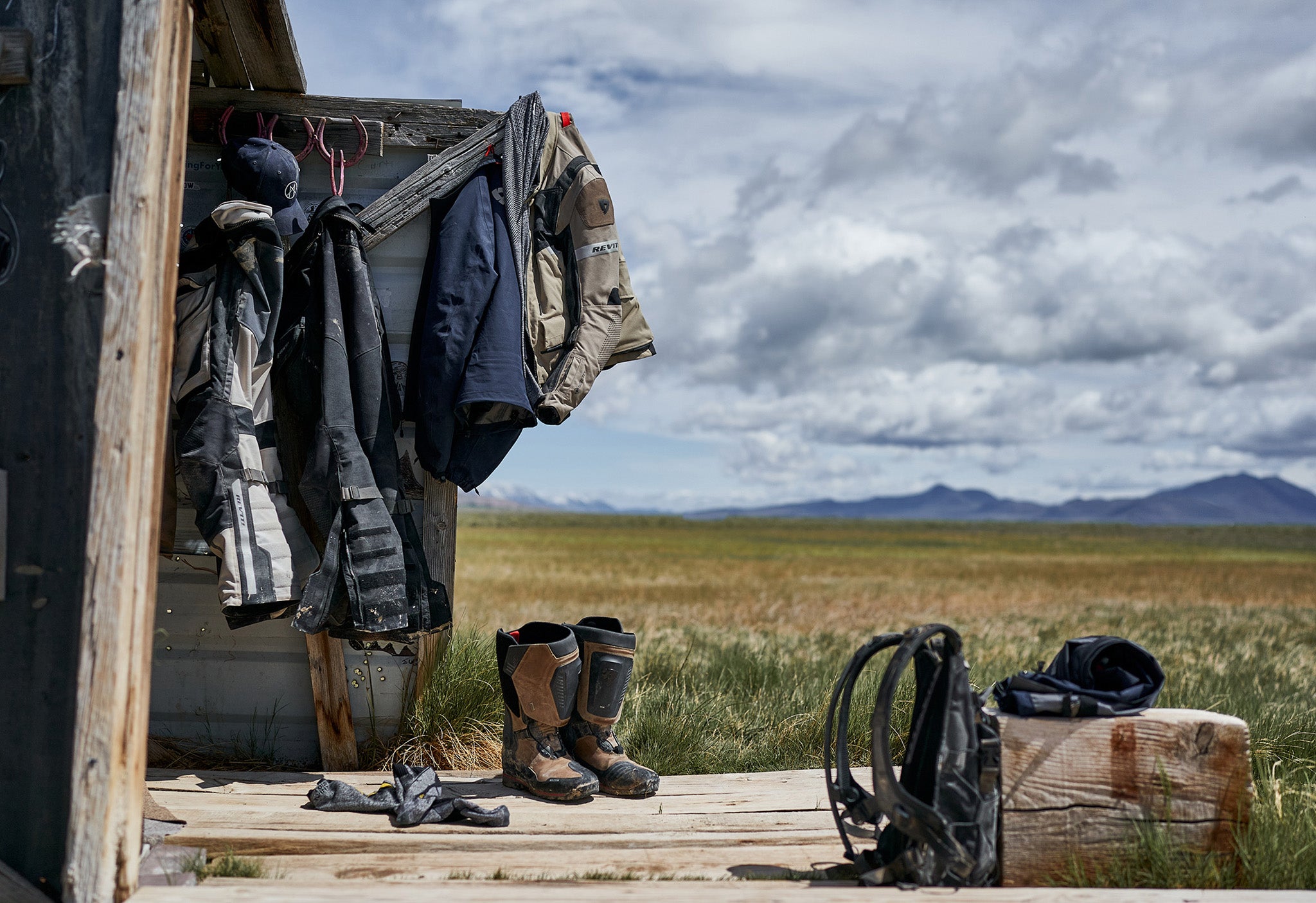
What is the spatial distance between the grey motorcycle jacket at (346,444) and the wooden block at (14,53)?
122cm

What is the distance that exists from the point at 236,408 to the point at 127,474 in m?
1.04

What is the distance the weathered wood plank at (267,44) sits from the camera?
3988 millimetres

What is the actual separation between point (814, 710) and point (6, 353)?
12.8 feet

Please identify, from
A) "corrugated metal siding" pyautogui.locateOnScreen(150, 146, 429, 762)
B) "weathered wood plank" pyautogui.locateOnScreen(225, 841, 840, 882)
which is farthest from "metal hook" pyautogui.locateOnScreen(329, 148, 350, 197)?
"weathered wood plank" pyautogui.locateOnScreen(225, 841, 840, 882)

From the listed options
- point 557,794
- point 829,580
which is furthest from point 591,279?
point 829,580

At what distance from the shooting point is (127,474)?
8.70 feet

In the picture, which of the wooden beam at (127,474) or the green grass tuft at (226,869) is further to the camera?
the green grass tuft at (226,869)

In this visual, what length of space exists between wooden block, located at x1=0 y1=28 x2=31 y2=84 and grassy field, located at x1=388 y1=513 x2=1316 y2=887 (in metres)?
2.91

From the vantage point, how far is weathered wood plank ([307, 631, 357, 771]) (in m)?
4.28

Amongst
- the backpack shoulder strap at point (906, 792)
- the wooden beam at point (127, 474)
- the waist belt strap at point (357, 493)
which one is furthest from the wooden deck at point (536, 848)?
the waist belt strap at point (357, 493)

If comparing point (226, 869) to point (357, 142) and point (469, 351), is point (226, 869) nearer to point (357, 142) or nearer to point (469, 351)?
point (469, 351)

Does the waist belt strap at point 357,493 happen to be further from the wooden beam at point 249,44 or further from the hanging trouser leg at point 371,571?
the wooden beam at point 249,44

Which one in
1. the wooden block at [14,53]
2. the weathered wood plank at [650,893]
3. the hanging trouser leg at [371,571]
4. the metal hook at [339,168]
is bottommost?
the weathered wood plank at [650,893]

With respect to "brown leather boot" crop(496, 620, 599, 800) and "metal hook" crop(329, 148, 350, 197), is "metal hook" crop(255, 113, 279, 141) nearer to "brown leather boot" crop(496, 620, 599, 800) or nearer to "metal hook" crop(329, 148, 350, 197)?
"metal hook" crop(329, 148, 350, 197)
